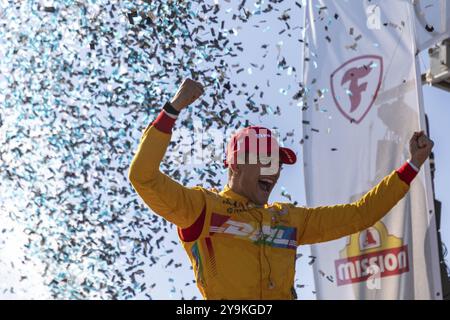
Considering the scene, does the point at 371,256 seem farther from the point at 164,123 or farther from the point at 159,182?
the point at 164,123

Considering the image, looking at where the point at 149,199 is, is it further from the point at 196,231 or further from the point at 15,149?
the point at 15,149

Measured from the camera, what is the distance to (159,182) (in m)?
5.09

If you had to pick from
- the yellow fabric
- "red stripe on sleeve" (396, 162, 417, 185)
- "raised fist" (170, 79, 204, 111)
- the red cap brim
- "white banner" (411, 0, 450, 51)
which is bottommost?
the yellow fabric

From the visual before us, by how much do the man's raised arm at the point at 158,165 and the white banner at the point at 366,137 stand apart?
→ 272cm

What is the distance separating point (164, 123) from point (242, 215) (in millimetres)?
814

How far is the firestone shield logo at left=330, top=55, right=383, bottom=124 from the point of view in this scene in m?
8.12

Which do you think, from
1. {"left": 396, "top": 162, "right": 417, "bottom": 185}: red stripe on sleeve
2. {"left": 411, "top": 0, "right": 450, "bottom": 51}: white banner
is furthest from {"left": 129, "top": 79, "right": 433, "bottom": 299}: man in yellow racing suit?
{"left": 411, "top": 0, "right": 450, "bottom": 51}: white banner

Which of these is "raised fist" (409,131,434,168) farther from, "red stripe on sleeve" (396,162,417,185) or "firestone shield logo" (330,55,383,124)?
"firestone shield logo" (330,55,383,124)

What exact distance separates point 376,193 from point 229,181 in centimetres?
89

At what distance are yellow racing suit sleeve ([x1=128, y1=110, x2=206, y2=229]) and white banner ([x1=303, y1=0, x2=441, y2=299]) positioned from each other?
2.62 meters

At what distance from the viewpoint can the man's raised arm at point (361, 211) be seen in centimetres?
564

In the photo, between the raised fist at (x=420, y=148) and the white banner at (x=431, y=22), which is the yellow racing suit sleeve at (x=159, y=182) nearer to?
the raised fist at (x=420, y=148)
